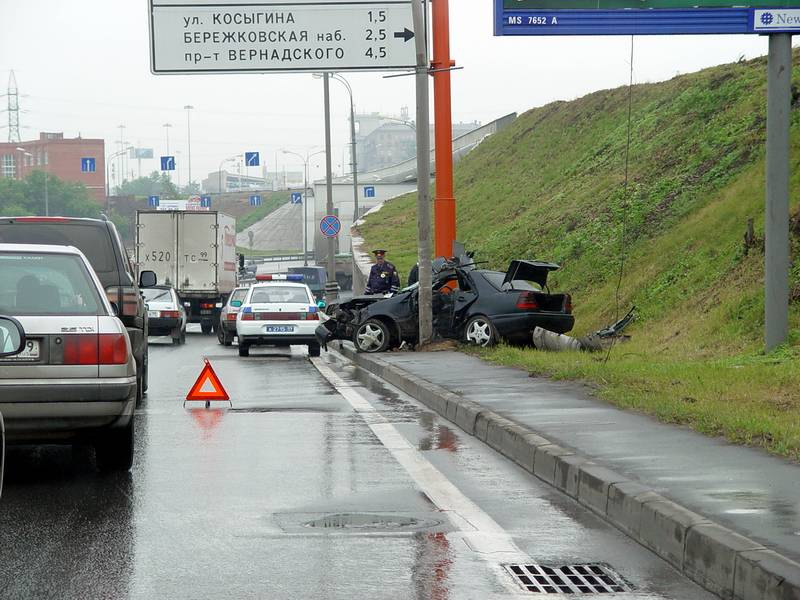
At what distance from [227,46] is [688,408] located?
1439 centimetres

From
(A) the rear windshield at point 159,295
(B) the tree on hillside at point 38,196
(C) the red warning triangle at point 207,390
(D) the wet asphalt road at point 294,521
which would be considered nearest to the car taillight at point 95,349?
(D) the wet asphalt road at point 294,521

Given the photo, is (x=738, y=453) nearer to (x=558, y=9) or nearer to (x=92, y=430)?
(x=92, y=430)

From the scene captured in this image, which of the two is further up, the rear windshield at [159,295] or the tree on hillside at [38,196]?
the tree on hillside at [38,196]

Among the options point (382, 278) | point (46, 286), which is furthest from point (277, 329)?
point (46, 286)

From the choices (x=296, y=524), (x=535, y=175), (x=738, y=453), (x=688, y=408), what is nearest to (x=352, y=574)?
(x=296, y=524)

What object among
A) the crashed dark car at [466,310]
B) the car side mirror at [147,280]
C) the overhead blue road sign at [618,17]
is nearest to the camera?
the car side mirror at [147,280]

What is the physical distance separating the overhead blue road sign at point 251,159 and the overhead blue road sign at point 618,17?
9355 centimetres

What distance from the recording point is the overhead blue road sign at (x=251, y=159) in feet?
360

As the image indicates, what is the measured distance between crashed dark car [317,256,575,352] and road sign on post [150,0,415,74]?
12.6 feet

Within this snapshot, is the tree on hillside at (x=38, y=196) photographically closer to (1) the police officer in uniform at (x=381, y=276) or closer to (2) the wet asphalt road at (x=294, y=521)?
(1) the police officer in uniform at (x=381, y=276)

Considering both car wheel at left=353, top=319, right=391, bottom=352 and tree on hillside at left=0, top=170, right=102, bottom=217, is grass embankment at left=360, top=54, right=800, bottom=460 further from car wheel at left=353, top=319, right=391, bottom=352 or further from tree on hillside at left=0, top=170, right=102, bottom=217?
tree on hillside at left=0, top=170, right=102, bottom=217

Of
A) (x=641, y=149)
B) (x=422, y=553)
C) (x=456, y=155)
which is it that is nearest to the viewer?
(x=422, y=553)

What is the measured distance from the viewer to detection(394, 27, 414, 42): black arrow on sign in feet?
77.7

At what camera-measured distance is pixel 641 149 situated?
3800 cm
